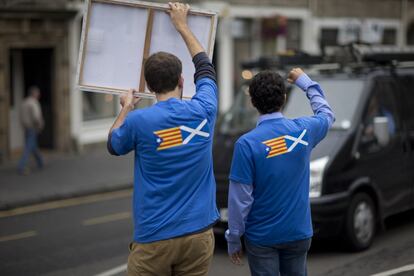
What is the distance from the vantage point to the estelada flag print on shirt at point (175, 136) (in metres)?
3.78

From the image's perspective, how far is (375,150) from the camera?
324 inches

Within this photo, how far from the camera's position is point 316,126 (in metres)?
4.41

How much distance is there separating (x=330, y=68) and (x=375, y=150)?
1625 mm

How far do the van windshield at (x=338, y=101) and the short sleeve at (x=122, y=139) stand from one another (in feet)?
15.7

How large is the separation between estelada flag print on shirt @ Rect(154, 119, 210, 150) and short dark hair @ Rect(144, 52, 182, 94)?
223 millimetres

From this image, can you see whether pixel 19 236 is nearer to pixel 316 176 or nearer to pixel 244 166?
pixel 316 176

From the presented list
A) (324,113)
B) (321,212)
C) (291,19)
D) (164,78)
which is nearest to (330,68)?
(321,212)

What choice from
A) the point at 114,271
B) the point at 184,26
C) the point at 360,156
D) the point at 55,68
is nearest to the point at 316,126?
the point at 184,26

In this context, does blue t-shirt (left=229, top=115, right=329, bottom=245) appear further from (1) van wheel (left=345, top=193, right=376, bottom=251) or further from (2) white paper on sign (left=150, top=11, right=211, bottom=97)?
(1) van wheel (left=345, top=193, right=376, bottom=251)

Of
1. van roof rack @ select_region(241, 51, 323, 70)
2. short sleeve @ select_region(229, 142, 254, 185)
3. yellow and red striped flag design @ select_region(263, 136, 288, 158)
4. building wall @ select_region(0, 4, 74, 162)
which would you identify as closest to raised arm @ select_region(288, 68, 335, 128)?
yellow and red striped flag design @ select_region(263, 136, 288, 158)

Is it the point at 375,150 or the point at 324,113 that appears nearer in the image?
the point at 324,113

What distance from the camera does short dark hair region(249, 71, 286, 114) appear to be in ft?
13.9

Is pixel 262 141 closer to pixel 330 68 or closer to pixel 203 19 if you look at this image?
pixel 203 19

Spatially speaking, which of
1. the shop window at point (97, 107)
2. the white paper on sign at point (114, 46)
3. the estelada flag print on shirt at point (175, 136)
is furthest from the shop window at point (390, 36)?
the estelada flag print on shirt at point (175, 136)
